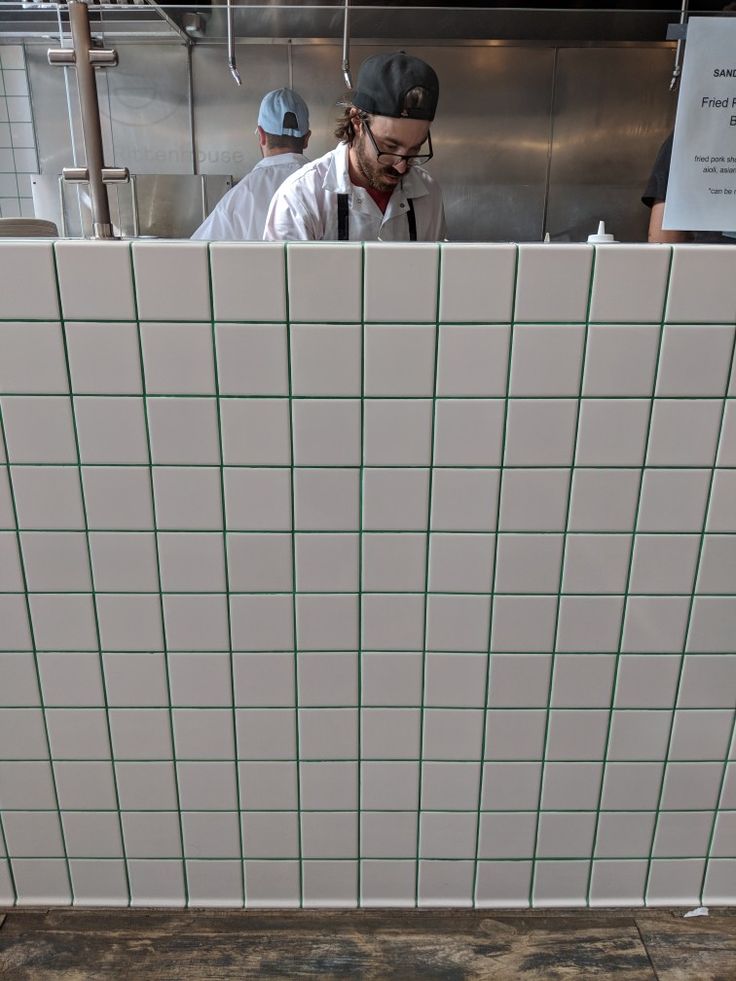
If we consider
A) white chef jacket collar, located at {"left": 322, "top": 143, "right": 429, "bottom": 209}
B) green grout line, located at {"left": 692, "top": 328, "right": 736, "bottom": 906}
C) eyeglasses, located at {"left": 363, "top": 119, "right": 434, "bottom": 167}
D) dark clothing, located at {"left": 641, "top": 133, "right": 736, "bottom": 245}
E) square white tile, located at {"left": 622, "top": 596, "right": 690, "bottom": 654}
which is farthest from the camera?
white chef jacket collar, located at {"left": 322, "top": 143, "right": 429, "bottom": 209}

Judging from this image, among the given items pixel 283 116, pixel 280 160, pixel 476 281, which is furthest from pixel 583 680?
pixel 283 116

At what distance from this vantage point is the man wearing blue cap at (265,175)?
2.59 metres

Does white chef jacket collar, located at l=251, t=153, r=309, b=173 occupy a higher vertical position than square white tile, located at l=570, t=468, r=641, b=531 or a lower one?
higher

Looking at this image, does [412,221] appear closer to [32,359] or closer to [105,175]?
[105,175]

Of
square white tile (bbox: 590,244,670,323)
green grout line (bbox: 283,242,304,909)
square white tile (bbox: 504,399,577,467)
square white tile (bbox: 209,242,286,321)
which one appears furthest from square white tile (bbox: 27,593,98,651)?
square white tile (bbox: 590,244,670,323)

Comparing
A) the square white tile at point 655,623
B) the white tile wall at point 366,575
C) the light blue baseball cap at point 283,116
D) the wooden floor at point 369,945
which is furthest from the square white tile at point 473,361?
the light blue baseball cap at point 283,116

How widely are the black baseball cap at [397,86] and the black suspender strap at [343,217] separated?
222mm

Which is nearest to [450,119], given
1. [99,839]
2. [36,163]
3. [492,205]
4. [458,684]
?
[492,205]

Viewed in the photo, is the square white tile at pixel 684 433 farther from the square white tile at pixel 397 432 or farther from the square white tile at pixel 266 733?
the square white tile at pixel 266 733

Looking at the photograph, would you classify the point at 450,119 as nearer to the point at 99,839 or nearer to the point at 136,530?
the point at 136,530

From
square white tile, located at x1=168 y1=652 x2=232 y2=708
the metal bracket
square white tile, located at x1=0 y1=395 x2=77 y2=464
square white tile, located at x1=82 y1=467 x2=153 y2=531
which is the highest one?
the metal bracket

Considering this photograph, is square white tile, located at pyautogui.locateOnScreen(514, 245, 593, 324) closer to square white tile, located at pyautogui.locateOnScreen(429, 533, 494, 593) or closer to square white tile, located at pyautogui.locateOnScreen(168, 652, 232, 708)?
square white tile, located at pyautogui.locateOnScreen(429, 533, 494, 593)

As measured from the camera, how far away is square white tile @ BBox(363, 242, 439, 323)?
3.69 ft

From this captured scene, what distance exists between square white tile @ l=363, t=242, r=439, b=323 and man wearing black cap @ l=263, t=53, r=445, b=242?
2.05 feet
